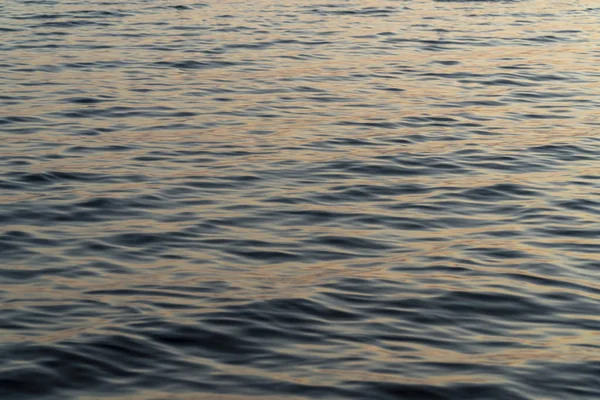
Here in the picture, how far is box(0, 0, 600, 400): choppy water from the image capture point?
768 centimetres

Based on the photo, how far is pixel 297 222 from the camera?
429 inches

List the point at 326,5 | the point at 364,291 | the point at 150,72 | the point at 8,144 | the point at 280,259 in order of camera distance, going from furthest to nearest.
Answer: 1. the point at 326,5
2. the point at 150,72
3. the point at 8,144
4. the point at 280,259
5. the point at 364,291

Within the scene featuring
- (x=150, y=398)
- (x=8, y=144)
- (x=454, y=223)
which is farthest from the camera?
(x=8, y=144)

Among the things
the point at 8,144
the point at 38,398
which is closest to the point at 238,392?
the point at 38,398

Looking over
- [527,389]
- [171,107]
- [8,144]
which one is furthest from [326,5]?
[527,389]

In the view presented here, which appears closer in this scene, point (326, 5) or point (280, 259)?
point (280, 259)

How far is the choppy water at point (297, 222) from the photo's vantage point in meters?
7.68

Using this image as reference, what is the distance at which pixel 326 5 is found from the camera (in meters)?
28.2

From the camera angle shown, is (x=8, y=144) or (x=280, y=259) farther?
(x=8, y=144)

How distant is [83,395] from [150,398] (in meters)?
0.44

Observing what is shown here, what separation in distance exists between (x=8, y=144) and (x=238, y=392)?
7.66m

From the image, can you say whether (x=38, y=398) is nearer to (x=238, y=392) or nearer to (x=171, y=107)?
(x=238, y=392)

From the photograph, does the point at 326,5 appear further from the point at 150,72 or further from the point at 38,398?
the point at 38,398

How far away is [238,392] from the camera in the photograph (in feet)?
23.5
